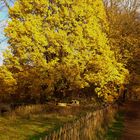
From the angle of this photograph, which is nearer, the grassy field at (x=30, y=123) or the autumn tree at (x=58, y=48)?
the grassy field at (x=30, y=123)

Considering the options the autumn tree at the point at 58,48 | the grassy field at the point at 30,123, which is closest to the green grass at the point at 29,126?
the grassy field at the point at 30,123

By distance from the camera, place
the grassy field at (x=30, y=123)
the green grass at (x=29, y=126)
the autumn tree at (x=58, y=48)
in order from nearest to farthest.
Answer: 1. the green grass at (x=29, y=126)
2. the grassy field at (x=30, y=123)
3. the autumn tree at (x=58, y=48)

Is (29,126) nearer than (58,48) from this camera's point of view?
Yes

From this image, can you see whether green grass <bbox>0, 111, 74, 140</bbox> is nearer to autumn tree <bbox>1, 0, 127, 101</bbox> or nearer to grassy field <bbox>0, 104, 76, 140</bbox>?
grassy field <bbox>0, 104, 76, 140</bbox>

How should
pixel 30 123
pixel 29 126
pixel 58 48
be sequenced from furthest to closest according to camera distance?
pixel 58 48, pixel 30 123, pixel 29 126

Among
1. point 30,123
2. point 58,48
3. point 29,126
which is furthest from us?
point 58,48

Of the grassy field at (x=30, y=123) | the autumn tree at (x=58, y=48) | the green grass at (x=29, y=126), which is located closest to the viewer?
the green grass at (x=29, y=126)

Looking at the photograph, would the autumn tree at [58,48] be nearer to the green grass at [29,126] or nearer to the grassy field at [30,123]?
the grassy field at [30,123]

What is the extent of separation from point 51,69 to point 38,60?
1075mm

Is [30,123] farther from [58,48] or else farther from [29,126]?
[58,48]

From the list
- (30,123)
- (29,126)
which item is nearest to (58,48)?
(30,123)

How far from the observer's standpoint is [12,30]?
2839cm

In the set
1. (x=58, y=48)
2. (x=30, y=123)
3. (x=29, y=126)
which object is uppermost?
(x=58, y=48)

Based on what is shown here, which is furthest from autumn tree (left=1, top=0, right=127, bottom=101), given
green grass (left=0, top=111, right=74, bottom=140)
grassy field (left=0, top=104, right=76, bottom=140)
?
green grass (left=0, top=111, right=74, bottom=140)
